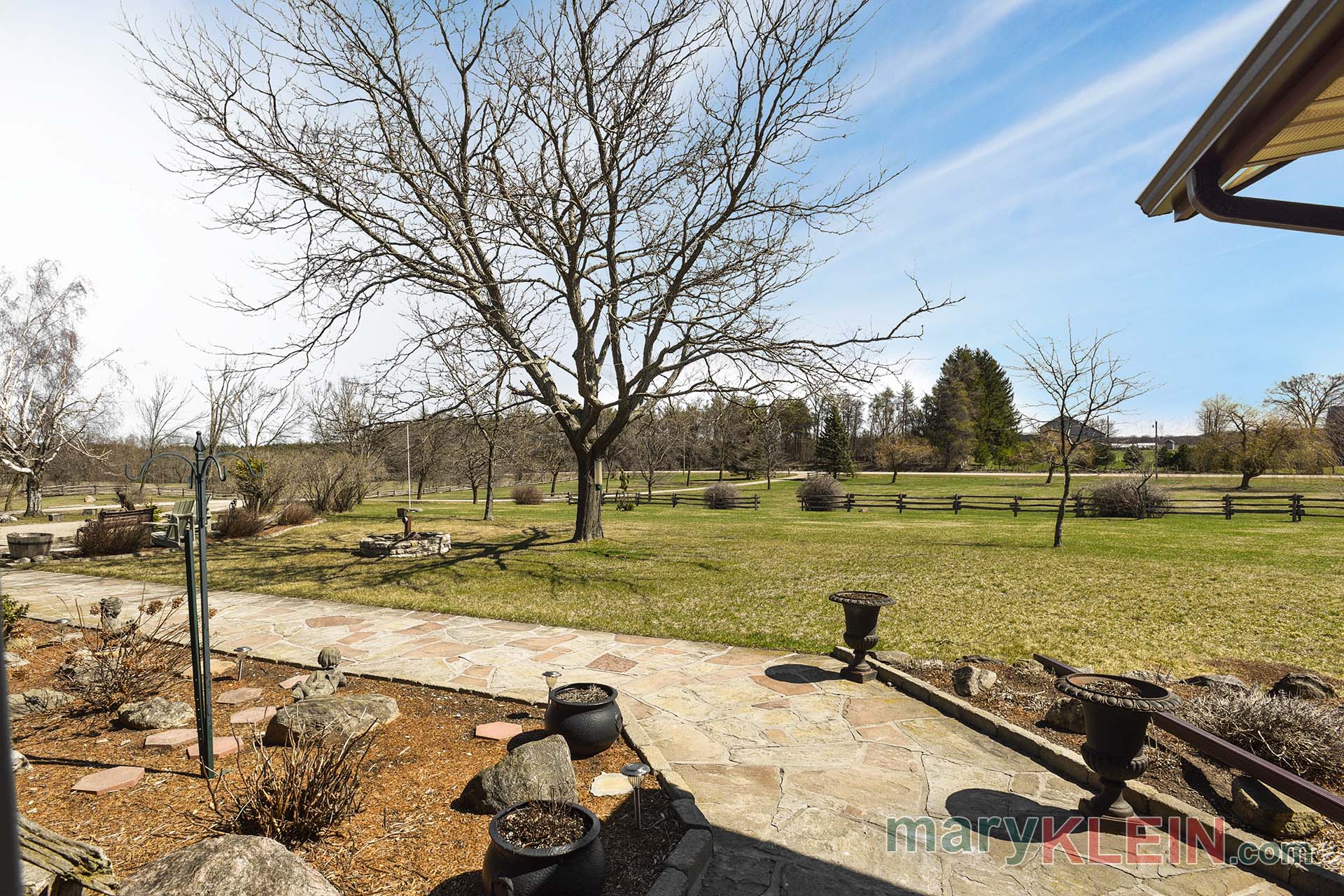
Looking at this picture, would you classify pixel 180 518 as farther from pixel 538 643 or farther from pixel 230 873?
pixel 538 643

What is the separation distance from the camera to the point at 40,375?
81.4ft

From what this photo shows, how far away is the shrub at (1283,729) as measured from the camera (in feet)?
15.5

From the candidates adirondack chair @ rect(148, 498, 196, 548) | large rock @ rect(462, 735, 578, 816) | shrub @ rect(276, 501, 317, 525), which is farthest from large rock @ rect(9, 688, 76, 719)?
shrub @ rect(276, 501, 317, 525)

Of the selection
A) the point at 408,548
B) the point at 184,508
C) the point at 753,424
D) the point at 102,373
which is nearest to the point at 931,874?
the point at 184,508

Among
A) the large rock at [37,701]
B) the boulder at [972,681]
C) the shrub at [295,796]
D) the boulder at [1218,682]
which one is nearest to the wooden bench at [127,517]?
the large rock at [37,701]

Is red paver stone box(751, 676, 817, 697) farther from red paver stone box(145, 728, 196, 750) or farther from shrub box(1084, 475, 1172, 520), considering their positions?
shrub box(1084, 475, 1172, 520)

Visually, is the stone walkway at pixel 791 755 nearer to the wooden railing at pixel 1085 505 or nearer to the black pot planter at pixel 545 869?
the black pot planter at pixel 545 869

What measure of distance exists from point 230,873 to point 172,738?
8.98 ft

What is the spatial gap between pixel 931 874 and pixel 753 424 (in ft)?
31.0

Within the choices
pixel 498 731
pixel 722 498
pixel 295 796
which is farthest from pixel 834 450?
pixel 295 796

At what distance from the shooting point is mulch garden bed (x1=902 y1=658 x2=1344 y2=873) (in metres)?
4.51

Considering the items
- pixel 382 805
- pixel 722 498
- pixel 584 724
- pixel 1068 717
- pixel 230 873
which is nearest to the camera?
pixel 230 873

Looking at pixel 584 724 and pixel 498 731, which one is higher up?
pixel 584 724

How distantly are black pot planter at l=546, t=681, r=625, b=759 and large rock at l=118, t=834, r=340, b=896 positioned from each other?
194 cm
